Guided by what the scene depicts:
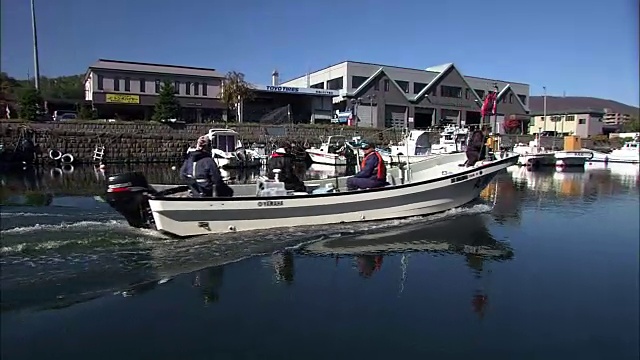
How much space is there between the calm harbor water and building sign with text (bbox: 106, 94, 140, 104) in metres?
34.3

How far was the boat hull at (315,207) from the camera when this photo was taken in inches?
321

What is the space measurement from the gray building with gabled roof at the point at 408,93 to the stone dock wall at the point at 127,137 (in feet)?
40.9

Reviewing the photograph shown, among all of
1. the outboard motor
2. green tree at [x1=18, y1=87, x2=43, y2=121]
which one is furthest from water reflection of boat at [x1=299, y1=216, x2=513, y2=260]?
green tree at [x1=18, y1=87, x2=43, y2=121]

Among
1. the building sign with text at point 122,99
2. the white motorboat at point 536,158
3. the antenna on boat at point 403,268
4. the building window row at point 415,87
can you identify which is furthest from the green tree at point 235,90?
the antenna on boat at point 403,268

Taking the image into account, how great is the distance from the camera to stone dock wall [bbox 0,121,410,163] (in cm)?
2997

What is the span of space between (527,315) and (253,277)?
3.49 meters

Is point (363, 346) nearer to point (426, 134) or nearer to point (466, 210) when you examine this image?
point (466, 210)

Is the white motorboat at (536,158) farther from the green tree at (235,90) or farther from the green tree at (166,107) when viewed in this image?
the green tree at (166,107)

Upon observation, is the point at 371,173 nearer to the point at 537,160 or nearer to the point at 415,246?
the point at 415,246

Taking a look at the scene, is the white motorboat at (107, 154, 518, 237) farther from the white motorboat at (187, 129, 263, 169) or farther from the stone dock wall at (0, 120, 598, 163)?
the stone dock wall at (0, 120, 598, 163)

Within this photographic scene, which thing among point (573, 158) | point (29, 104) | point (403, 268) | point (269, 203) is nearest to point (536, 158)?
point (573, 158)

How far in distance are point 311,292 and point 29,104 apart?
32562 mm

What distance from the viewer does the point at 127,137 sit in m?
33.4

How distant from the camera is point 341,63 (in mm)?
53281
